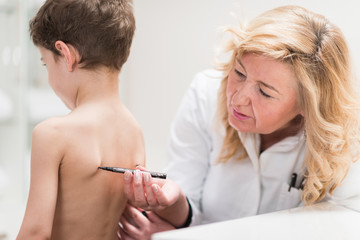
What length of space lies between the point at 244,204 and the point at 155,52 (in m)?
1.08

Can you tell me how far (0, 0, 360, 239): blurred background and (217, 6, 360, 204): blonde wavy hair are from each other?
1.56 feet

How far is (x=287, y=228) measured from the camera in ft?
3.19

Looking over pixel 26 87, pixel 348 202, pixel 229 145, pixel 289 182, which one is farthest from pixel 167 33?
pixel 348 202

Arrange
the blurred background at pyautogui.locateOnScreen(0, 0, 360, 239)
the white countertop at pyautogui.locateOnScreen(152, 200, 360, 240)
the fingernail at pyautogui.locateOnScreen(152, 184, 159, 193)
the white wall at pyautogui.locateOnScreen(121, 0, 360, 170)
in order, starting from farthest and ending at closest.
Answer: the white wall at pyautogui.locateOnScreen(121, 0, 360, 170) → the blurred background at pyautogui.locateOnScreen(0, 0, 360, 239) → the fingernail at pyautogui.locateOnScreen(152, 184, 159, 193) → the white countertop at pyautogui.locateOnScreen(152, 200, 360, 240)

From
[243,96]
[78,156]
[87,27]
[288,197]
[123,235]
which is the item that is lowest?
[123,235]

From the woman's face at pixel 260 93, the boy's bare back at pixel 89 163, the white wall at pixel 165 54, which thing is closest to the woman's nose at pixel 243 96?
the woman's face at pixel 260 93

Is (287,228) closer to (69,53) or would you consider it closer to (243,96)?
(243,96)

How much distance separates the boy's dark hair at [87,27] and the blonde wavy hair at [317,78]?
1.17 ft

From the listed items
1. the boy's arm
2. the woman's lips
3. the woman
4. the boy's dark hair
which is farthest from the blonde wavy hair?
the boy's arm

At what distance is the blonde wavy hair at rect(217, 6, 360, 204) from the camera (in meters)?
1.20

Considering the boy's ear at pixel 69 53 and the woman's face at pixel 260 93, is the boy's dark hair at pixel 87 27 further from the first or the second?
the woman's face at pixel 260 93

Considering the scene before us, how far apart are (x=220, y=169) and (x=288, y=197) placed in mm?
239

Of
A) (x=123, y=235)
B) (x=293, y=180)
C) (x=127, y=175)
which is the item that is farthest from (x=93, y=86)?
(x=293, y=180)

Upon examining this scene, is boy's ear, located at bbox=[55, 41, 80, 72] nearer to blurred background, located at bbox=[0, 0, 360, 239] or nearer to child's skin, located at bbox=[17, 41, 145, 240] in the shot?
child's skin, located at bbox=[17, 41, 145, 240]
